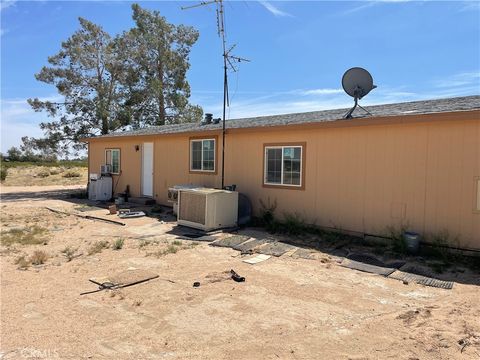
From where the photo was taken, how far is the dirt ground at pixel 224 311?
10.8ft

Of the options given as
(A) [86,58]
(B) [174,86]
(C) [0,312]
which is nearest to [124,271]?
(C) [0,312]

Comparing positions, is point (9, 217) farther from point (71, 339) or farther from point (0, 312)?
point (71, 339)

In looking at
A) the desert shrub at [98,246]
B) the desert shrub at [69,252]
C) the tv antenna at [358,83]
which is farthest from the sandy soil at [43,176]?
the tv antenna at [358,83]

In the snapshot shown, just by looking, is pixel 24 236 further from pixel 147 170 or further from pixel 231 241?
pixel 147 170

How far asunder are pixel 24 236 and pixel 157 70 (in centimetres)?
1844

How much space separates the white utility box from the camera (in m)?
15.4

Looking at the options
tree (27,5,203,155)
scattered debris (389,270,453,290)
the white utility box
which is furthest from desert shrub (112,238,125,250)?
tree (27,5,203,155)

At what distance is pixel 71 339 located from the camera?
11.4 feet

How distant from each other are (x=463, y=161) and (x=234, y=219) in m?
4.98

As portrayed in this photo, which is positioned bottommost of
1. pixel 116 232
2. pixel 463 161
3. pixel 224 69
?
pixel 116 232

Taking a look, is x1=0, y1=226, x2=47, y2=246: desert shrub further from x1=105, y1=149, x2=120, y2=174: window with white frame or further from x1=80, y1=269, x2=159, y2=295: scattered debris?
x1=105, y1=149, x2=120, y2=174: window with white frame

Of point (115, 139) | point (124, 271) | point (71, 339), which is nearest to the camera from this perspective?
point (71, 339)

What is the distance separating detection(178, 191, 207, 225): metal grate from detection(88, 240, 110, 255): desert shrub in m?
2.21

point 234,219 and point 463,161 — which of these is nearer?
point 463,161
